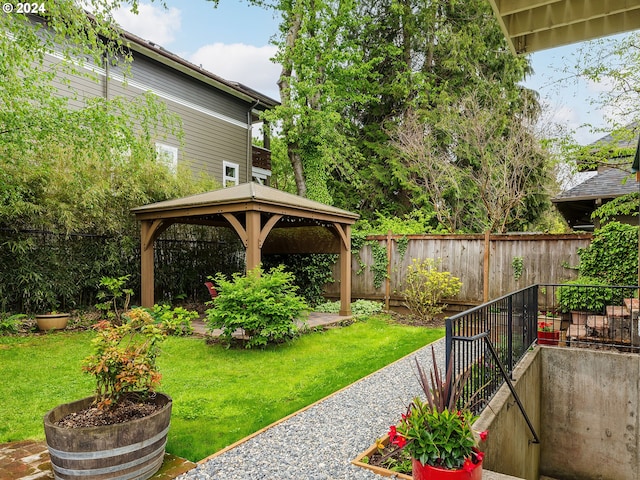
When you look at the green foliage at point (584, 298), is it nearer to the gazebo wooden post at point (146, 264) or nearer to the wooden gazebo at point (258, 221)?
the wooden gazebo at point (258, 221)

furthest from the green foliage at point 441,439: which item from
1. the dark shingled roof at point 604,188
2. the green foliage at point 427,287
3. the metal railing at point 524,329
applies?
the dark shingled roof at point 604,188

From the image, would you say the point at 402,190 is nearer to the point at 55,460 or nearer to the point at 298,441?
the point at 298,441

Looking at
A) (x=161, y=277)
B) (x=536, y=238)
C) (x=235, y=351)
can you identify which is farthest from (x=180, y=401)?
(x=536, y=238)

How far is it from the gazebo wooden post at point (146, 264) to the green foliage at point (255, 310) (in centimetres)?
276

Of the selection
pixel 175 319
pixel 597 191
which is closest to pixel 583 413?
pixel 175 319

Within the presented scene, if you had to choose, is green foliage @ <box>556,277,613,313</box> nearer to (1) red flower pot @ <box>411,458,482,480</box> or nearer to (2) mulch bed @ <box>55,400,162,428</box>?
(1) red flower pot @ <box>411,458,482,480</box>

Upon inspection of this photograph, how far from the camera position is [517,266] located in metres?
8.42

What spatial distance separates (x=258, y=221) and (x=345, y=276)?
286cm

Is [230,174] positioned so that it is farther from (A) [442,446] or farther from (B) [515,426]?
(A) [442,446]

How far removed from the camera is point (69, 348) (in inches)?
239

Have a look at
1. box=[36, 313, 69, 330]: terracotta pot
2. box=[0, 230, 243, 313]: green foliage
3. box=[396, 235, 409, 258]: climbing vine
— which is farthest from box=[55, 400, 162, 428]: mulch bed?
box=[396, 235, 409, 258]: climbing vine

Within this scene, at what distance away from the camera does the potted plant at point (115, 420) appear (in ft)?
7.71

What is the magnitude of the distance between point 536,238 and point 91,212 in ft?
27.8

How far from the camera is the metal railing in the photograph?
3.26m
